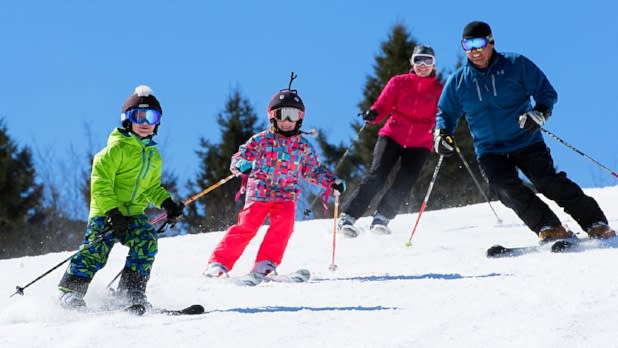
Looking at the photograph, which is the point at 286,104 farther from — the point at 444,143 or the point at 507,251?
the point at 507,251

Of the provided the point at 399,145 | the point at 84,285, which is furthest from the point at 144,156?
the point at 399,145

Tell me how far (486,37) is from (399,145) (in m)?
2.03

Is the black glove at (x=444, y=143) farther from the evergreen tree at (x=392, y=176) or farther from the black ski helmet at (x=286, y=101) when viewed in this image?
the evergreen tree at (x=392, y=176)

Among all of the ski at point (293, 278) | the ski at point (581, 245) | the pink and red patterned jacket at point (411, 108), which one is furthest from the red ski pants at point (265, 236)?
the pink and red patterned jacket at point (411, 108)

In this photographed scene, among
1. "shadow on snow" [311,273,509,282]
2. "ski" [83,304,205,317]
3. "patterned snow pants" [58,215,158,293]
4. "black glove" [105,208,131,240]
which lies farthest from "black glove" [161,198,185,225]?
"shadow on snow" [311,273,509,282]

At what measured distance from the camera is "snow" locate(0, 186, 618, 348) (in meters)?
3.41

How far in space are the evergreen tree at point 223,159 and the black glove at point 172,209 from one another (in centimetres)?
2100

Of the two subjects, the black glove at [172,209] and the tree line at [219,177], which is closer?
the black glove at [172,209]

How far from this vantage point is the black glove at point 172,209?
4906mm

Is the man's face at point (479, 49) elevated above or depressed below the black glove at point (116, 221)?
above

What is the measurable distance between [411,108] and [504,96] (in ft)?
5.86

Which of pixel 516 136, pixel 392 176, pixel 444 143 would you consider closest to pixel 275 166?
pixel 444 143

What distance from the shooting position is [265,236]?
19.2 ft

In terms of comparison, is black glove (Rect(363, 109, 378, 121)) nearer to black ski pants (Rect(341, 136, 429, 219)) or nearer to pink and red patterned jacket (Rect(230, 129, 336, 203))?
black ski pants (Rect(341, 136, 429, 219))
